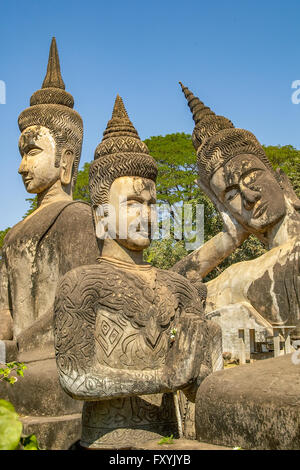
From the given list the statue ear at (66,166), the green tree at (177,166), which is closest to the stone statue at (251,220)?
the statue ear at (66,166)

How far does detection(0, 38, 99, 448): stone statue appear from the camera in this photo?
4598mm

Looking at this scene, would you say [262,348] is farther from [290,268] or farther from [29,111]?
[29,111]

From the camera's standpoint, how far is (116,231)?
376cm

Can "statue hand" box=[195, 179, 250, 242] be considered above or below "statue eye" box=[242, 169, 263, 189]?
below

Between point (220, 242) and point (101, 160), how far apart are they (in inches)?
265

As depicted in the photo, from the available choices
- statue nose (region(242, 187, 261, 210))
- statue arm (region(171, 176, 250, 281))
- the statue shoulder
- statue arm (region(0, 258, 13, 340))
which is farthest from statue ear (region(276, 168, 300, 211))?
the statue shoulder

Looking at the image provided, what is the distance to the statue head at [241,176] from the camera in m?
9.18

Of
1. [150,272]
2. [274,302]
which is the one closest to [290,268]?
[274,302]

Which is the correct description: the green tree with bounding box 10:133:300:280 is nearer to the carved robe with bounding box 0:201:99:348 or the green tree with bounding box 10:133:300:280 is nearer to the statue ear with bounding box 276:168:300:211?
the statue ear with bounding box 276:168:300:211

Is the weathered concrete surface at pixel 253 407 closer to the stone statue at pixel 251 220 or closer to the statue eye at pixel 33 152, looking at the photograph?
the statue eye at pixel 33 152

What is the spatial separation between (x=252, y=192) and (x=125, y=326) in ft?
20.2

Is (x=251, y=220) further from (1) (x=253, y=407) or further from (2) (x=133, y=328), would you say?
(1) (x=253, y=407)

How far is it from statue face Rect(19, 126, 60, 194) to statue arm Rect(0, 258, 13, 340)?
1.02 m

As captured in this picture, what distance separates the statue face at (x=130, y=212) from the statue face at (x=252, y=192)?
18.3ft
